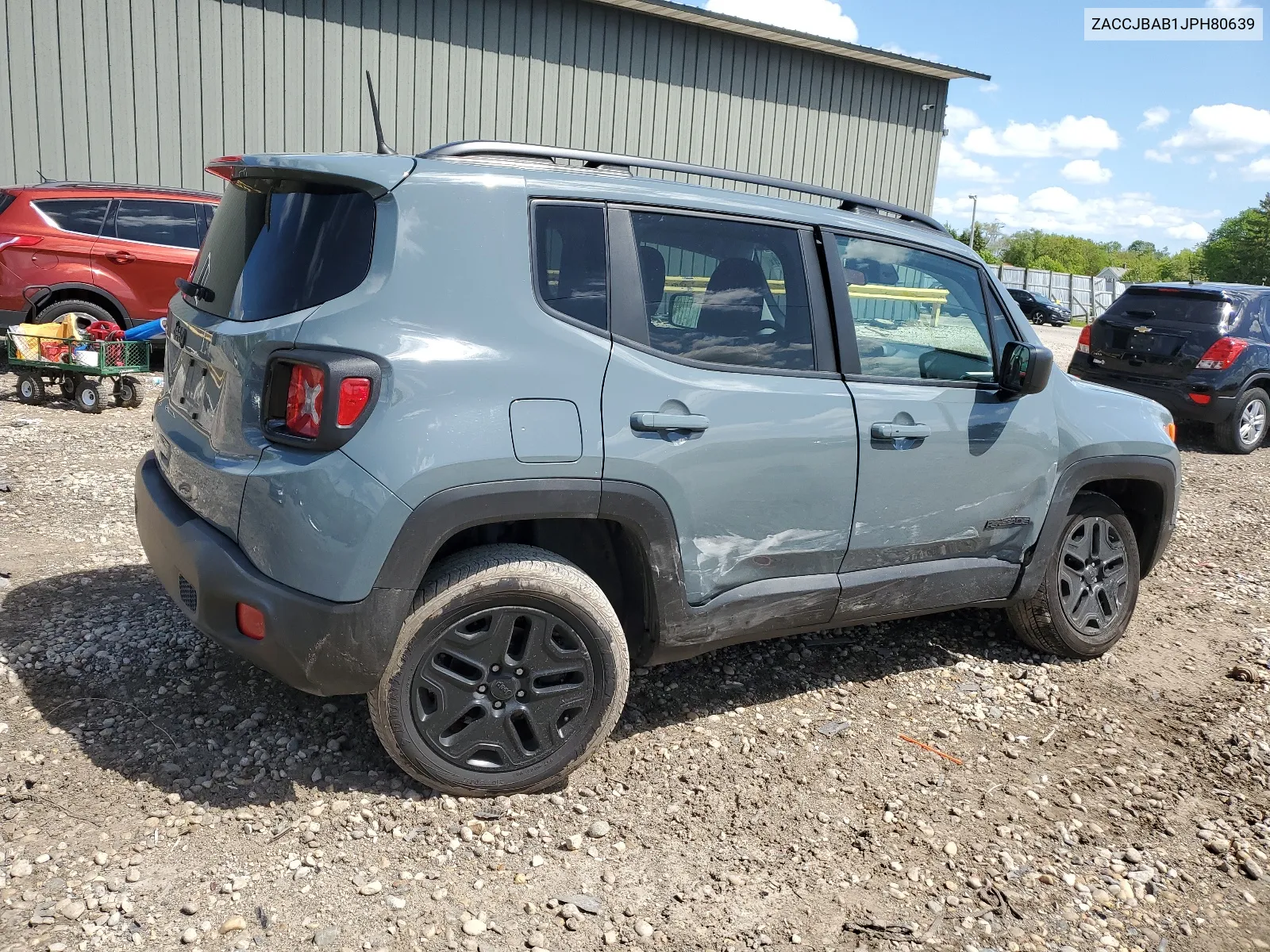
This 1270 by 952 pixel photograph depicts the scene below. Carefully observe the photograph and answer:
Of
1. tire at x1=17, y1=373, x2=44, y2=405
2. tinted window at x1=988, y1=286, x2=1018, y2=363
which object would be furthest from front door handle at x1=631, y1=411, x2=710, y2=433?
tire at x1=17, y1=373, x2=44, y2=405

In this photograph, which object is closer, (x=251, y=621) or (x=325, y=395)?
(x=325, y=395)

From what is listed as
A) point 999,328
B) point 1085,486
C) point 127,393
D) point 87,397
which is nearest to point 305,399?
point 999,328

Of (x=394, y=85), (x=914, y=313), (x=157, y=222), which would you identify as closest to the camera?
(x=914, y=313)

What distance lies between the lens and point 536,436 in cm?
283

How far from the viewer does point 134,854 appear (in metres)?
2.69

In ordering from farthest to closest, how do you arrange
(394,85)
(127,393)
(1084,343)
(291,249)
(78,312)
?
(394,85) → (1084,343) → (78,312) → (127,393) → (291,249)

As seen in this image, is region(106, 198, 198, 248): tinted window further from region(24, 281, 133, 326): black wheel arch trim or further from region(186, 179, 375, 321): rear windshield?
region(186, 179, 375, 321): rear windshield

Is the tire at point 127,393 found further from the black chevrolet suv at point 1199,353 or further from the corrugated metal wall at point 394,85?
the black chevrolet suv at point 1199,353

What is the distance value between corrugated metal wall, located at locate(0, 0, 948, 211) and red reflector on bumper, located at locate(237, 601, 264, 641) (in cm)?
1147

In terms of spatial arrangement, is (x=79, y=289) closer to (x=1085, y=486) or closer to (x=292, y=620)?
(x=292, y=620)

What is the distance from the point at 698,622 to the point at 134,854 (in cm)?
173

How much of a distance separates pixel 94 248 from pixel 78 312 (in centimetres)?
63

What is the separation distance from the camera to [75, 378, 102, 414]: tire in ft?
27.9

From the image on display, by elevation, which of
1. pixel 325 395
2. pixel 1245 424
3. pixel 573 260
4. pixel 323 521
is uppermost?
pixel 573 260
